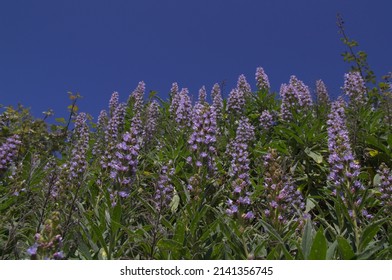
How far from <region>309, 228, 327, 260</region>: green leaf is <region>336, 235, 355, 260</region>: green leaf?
0.65 ft

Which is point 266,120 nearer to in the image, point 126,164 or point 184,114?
point 184,114

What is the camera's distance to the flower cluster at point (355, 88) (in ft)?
27.4

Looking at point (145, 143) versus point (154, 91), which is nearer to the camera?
point (145, 143)

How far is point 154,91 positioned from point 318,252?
31.0 ft

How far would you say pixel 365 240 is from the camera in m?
3.64

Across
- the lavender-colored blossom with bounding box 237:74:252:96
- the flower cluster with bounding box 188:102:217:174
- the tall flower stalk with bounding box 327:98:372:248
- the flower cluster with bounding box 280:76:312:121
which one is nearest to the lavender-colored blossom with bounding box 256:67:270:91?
the lavender-colored blossom with bounding box 237:74:252:96

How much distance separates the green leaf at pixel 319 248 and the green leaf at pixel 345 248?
20 cm

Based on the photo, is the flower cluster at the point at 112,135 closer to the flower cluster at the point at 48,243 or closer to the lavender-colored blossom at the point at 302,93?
the flower cluster at the point at 48,243

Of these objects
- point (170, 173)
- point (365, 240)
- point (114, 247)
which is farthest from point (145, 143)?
point (365, 240)

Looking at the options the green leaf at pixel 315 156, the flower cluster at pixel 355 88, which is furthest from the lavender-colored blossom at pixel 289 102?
the green leaf at pixel 315 156

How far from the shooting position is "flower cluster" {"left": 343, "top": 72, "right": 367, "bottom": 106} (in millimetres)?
8356

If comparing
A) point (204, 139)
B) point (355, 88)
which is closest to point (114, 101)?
point (355, 88)

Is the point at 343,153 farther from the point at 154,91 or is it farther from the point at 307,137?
the point at 154,91

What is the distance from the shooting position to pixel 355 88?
27.8 feet
